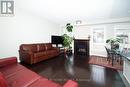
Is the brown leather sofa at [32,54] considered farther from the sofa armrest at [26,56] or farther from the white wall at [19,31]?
the white wall at [19,31]

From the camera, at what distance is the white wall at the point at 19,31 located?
13.3 feet

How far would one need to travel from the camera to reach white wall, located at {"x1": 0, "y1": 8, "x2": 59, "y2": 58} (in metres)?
4.07

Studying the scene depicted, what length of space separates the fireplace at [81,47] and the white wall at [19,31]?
7.98ft

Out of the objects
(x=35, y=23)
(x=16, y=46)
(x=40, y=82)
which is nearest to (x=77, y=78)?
(x=40, y=82)

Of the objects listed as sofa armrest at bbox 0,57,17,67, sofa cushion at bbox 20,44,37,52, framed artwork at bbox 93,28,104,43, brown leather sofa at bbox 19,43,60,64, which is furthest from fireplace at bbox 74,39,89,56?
sofa armrest at bbox 0,57,17,67

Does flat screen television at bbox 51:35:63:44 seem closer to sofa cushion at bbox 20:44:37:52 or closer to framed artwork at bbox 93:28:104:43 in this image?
sofa cushion at bbox 20:44:37:52

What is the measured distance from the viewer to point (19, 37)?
4648mm

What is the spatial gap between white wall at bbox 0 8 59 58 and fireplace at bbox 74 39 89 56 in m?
2.43

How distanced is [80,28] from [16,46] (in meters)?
4.49

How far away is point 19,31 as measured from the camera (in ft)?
15.1

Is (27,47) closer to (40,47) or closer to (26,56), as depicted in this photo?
(26,56)

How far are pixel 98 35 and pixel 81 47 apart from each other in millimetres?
1451

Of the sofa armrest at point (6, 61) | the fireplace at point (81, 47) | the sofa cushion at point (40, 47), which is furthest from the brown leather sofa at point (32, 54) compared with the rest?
the fireplace at point (81, 47)

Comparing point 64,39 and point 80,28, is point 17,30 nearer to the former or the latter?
point 64,39
